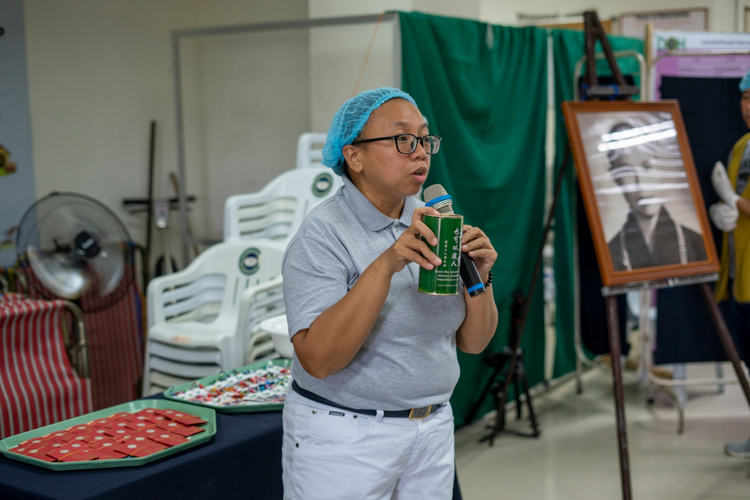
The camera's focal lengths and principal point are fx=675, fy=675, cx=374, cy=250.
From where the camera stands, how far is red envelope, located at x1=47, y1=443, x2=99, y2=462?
57.6 inches

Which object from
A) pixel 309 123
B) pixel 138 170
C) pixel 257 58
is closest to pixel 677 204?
pixel 309 123

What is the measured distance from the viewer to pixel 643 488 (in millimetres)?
2811

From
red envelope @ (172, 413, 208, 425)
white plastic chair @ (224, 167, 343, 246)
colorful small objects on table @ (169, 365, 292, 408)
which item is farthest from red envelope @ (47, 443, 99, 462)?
white plastic chair @ (224, 167, 343, 246)

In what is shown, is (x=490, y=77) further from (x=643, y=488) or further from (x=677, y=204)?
(x=643, y=488)

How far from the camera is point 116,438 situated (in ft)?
5.19

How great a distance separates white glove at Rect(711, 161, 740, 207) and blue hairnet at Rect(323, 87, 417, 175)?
8.13ft

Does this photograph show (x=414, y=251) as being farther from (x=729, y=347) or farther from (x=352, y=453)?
(x=729, y=347)

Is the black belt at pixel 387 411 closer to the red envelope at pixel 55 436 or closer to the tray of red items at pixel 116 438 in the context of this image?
the tray of red items at pixel 116 438

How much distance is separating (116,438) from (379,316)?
77 centimetres

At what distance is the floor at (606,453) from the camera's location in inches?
111

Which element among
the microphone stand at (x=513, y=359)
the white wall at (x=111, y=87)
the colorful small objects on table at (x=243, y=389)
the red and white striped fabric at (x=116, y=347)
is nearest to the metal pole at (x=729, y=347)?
the microphone stand at (x=513, y=359)

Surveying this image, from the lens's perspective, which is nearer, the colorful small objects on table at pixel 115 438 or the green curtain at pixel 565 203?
the colorful small objects on table at pixel 115 438

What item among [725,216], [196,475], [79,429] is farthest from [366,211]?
[725,216]

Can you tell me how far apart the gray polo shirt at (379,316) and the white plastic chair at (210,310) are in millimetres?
1588
